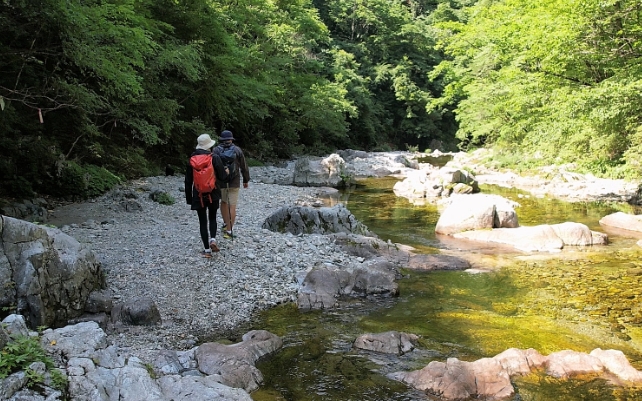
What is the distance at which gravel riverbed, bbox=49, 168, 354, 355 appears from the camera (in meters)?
5.50

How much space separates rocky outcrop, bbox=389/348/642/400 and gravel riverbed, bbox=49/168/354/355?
7.62ft

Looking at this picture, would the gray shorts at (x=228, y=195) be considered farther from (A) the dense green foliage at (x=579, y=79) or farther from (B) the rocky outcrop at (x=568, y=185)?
(B) the rocky outcrop at (x=568, y=185)

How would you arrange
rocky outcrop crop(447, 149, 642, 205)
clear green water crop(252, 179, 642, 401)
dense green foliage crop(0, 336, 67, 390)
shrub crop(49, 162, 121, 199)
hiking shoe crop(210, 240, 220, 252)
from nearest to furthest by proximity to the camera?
dense green foliage crop(0, 336, 67, 390), clear green water crop(252, 179, 642, 401), hiking shoe crop(210, 240, 220, 252), shrub crop(49, 162, 121, 199), rocky outcrop crop(447, 149, 642, 205)

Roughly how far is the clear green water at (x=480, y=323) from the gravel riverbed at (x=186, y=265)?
60 centimetres

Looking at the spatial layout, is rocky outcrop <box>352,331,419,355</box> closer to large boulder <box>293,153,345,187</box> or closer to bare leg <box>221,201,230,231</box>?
bare leg <box>221,201,230,231</box>

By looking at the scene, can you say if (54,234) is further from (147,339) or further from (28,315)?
(147,339)

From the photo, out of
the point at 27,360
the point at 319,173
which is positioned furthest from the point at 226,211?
the point at 319,173

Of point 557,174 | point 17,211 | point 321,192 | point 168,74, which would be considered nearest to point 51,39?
point 17,211

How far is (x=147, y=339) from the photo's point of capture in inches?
197

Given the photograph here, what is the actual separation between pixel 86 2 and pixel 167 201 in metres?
4.97

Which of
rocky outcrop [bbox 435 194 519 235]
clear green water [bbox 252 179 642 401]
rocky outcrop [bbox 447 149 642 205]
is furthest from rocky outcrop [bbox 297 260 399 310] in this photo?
rocky outcrop [bbox 447 149 642 205]

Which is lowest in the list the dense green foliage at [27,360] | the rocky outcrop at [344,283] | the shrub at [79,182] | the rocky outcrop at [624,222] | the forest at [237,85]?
the rocky outcrop at [344,283]

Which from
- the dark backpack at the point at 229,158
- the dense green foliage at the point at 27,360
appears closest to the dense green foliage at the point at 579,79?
the dark backpack at the point at 229,158

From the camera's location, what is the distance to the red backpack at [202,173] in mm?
6941
